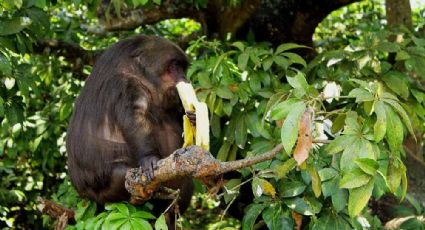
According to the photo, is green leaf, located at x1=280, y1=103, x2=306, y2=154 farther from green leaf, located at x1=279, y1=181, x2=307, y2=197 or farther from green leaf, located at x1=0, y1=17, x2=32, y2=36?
green leaf, located at x1=0, y1=17, x2=32, y2=36

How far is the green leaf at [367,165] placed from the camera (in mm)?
2220

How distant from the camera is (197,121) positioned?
277cm

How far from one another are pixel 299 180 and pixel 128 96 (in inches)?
33.7

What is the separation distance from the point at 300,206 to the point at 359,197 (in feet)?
2.49

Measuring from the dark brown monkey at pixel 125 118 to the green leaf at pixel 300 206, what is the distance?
0.56 metres

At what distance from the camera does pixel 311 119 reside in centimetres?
219

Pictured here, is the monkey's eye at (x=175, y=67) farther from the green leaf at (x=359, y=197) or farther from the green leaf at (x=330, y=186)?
the green leaf at (x=359, y=197)

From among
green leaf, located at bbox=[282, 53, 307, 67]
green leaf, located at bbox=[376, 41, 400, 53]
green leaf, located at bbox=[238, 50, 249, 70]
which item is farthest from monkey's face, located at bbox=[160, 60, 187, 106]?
green leaf, located at bbox=[376, 41, 400, 53]

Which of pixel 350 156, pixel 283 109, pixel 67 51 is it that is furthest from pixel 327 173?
pixel 67 51

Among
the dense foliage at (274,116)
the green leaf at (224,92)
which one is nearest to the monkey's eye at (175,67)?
the dense foliage at (274,116)

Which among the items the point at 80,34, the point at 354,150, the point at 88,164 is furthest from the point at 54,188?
the point at 354,150

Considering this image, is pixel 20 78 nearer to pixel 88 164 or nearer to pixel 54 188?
pixel 88 164

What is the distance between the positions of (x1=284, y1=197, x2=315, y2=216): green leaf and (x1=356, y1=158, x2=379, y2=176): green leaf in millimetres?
805

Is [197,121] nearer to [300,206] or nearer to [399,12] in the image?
[300,206]
